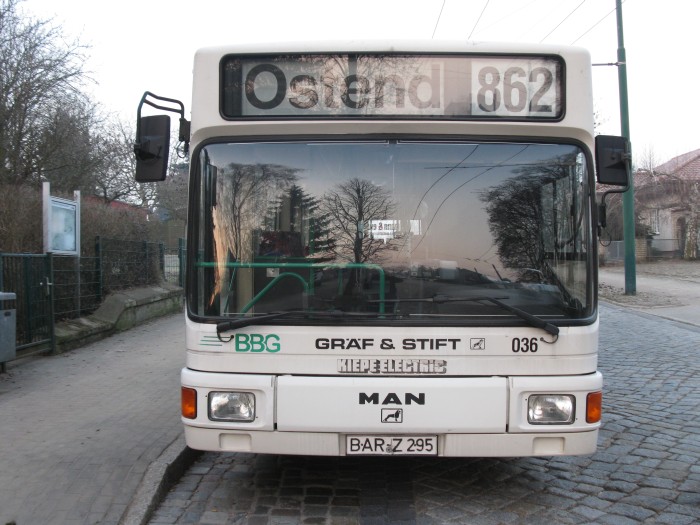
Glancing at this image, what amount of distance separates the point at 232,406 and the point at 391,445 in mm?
971

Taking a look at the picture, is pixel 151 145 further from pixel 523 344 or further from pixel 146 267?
pixel 146 267

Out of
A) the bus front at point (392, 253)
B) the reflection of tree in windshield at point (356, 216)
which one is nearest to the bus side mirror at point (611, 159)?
the bus front at point (392, 253)

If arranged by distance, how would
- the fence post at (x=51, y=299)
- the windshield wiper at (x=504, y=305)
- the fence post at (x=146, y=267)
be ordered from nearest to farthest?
the windshield wiper at (x=504, y=305) → the fence post at (x=51, y=299) → the fence post at (x=146, y=267)

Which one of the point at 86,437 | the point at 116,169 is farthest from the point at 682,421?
the point at 116,169

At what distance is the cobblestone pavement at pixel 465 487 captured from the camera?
3.68 meters

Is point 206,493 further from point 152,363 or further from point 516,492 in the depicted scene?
point 152,363

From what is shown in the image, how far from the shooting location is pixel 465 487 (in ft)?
13.6

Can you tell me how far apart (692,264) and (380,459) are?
35.4 m

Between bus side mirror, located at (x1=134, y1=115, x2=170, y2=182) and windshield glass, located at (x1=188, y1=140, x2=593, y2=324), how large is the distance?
0.39 meters

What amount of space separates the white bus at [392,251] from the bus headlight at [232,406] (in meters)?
0.01

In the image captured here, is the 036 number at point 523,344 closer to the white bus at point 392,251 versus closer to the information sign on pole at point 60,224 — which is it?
the white bus at point 392,251

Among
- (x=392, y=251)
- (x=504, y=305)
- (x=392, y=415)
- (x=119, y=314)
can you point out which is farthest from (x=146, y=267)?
(x=504, y=305)

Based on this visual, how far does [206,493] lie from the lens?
13.5 feet

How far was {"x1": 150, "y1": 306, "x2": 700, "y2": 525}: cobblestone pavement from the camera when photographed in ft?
12.1
